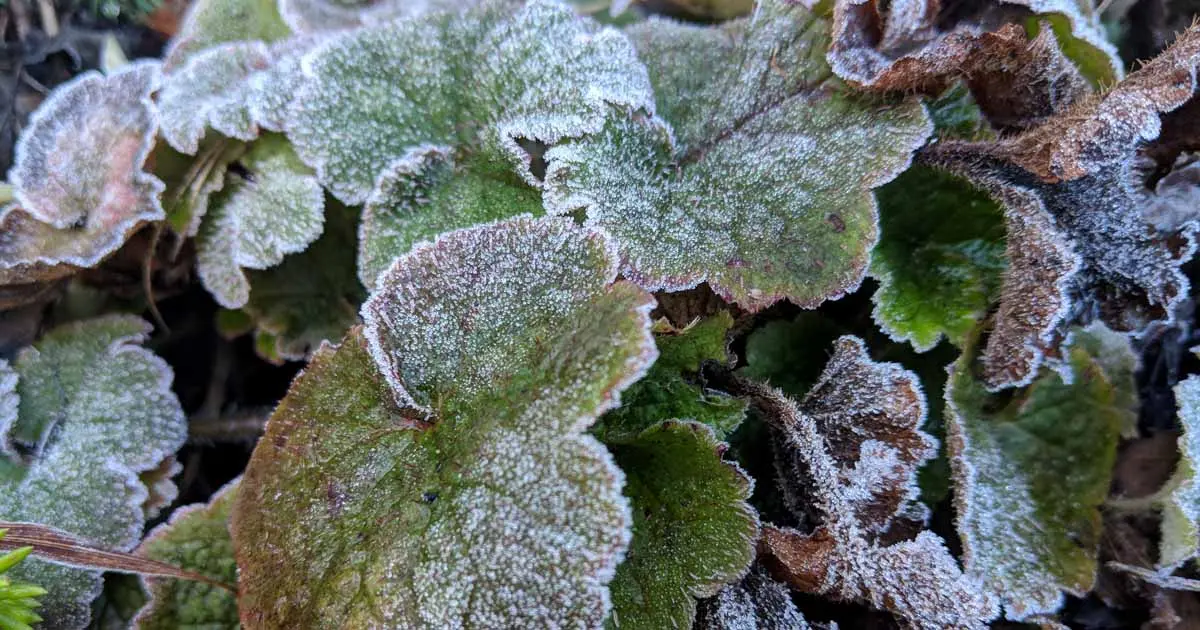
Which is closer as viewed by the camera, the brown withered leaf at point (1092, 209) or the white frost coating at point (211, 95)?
the brown withered leaf at point (1092, 209)

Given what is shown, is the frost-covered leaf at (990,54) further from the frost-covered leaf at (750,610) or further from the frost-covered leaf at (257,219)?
the frost-covered leaf at (257,219)

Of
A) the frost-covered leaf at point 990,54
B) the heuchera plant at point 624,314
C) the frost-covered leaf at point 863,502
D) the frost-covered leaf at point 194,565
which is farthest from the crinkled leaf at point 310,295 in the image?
the frost-covered leaf at point 990,54

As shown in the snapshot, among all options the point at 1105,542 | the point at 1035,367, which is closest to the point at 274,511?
the point at 1035,367

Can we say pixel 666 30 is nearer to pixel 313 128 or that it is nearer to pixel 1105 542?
pixel 313 128

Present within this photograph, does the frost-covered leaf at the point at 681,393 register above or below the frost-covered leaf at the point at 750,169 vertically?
below

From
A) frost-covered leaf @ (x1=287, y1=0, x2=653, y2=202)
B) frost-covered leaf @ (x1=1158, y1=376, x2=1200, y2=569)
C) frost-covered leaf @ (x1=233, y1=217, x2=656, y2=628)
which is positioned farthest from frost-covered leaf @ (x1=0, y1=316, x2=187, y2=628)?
frost-covered leaf @ (x1=1158, y1=376, x2=1200, y2=569)

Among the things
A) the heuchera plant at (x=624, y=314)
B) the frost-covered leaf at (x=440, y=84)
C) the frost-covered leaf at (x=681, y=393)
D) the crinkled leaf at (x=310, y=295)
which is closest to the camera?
the heuchera plant at (x=624, y=314)

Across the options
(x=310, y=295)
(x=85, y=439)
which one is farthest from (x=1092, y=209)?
(x=85, y=439)
